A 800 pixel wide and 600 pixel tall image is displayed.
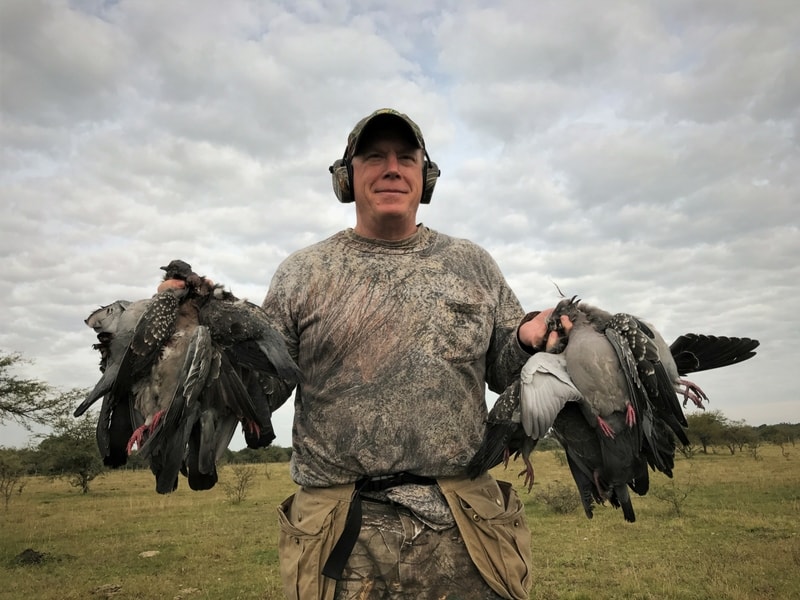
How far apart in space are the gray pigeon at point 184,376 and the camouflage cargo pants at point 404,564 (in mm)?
751

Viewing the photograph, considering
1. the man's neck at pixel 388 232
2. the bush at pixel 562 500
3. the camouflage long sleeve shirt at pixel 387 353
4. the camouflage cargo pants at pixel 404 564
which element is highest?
the man's neck at pixel 388 232

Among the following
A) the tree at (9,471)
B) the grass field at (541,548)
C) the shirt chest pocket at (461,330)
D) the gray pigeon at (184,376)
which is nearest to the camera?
the gray pigeon at (184,376)

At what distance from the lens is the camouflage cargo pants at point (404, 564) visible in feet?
10.1

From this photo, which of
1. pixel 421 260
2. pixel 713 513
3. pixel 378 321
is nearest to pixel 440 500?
pixel 378 321

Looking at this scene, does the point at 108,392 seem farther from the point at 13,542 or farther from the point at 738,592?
the point at 13,542

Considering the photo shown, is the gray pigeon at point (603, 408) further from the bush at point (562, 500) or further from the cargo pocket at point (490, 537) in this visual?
the bush at point (562, 500)

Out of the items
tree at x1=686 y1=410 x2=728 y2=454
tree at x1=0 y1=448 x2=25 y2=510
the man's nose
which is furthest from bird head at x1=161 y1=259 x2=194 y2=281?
tree at x1=686 y1=410 x2=728 y2=454

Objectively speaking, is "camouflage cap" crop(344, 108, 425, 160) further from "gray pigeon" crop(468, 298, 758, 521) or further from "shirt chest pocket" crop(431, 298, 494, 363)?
"gray pigeon" crop(468, 298, 758, 521)

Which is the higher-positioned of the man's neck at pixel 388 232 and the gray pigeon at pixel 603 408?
the man's neck at pixel 388 232

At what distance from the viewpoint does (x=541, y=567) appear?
42.4ft

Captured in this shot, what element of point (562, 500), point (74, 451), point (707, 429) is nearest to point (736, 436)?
point (707, 429)

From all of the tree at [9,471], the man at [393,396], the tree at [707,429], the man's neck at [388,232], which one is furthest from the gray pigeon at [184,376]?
the tree at [707,429]

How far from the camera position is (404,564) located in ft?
10.1

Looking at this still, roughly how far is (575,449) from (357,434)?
3.78 ft
